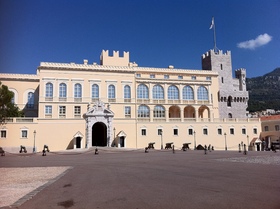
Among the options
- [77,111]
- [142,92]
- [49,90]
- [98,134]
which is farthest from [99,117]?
[142,92]

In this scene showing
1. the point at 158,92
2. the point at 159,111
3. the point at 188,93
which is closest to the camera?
the point at 159,111

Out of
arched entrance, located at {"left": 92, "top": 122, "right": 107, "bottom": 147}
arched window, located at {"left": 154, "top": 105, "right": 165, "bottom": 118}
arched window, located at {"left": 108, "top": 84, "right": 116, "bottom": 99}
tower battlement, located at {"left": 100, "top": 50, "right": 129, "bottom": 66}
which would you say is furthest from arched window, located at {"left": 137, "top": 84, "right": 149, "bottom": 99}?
arched entrance, located at {"left": 92, "top": 122, "right": 107, "bottom": 147}

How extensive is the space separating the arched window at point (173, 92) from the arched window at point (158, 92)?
5.21 feet

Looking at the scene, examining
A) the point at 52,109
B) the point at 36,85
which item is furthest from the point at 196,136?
the point at 36,85

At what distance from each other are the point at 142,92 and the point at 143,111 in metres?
3.60

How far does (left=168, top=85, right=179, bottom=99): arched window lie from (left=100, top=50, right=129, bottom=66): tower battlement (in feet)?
33.1

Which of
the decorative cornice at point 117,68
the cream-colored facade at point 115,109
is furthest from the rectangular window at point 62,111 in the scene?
the decorative cornice at point 117,68

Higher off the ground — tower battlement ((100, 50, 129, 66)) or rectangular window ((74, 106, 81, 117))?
tower battlement ((100, 50, 129, 66))

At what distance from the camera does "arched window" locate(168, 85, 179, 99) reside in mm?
52237

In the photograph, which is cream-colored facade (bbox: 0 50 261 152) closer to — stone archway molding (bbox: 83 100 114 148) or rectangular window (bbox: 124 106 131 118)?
stone archway molding (bbox: 83 100 114 148)

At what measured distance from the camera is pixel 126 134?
4709 cm

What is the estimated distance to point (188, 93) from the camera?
53.1m

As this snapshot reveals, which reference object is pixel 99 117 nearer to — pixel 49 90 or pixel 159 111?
pixel 49 90

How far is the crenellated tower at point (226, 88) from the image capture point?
64.5m
